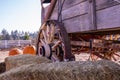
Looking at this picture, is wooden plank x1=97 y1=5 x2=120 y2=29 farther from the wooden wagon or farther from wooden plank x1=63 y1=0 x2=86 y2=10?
wooden plank x1=63 y1=0 x2=86 y2=10

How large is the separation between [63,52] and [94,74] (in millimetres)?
2843

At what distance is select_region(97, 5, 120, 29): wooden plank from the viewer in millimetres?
3486

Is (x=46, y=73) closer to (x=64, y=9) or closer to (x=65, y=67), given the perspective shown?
(x=65, y=67)

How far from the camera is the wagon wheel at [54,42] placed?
16.3 feet

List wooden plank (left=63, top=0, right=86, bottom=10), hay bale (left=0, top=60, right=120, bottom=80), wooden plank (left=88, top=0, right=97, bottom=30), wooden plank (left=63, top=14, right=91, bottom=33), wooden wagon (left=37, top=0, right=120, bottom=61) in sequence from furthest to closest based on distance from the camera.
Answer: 1. wooden plank (left=63, top=0, right=86, bottom=10)
2. wooden plank (left=63, top=14, right=91, bottom=33)
3. wooden plank (left=88, top=0, right=97, bottom=30)
4. wooden wagon (left=37, top=0, right=120, bottom=61)
5. hay bale (left=0, top=60, right=120, bottom=80)

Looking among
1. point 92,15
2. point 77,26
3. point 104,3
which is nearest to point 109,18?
point 104,3

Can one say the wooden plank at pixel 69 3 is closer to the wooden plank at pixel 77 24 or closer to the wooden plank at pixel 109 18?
the wooden plank at pixel 77 24

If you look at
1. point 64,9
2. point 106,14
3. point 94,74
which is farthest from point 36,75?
point 64,9

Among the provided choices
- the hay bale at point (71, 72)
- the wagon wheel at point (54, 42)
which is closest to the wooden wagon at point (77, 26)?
the wagon wheel at point (54, 42)

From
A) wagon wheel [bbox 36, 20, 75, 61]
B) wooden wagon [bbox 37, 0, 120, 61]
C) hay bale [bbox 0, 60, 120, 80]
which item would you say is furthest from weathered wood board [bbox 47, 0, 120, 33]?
hay bale [bbox 0, 60, 120, 80]

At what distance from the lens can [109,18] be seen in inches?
144

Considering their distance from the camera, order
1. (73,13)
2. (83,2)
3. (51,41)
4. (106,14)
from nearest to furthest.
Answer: (106,14) < (83,2) < (73,13) < (51,41)

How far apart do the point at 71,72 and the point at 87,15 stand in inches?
80.1

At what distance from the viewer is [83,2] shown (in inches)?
175
